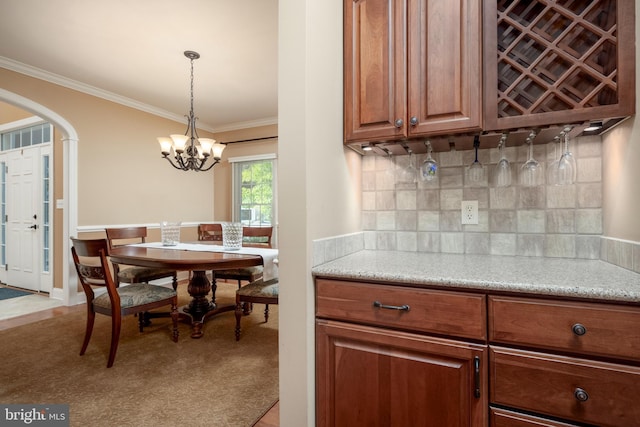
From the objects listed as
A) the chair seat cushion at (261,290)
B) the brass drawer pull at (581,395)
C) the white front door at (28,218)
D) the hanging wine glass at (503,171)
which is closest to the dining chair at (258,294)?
the chair seat cushion at (261,290)

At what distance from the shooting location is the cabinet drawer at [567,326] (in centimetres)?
87

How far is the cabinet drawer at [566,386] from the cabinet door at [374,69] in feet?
3.19

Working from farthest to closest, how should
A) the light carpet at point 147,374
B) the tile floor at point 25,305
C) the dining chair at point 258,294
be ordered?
the tile floor at point 25,305, the dining chair at point 258,294, the light carpet at point 147,374

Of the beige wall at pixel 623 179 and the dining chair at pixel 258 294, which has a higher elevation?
the beige wall at pixel 623 179

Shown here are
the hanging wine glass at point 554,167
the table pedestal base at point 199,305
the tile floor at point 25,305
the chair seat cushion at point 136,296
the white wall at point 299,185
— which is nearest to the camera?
the white wall at point 299,185

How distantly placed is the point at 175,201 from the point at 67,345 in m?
Result: 2.56

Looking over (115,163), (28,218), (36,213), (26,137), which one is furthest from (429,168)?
(26,137)

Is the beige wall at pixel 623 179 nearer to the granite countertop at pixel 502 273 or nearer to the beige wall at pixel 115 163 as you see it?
the granite countertop at pixel 502 273

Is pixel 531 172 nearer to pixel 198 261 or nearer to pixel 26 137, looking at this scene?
pixel 198 261

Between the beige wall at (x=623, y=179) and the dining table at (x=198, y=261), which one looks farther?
the dining table at (x=198, y=261)

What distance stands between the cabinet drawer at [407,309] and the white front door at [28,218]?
4.29 metres

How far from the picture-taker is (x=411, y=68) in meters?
1.37

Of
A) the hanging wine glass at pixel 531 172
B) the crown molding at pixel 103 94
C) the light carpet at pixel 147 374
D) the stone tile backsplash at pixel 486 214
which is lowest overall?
the light carpet at pixel 147 374

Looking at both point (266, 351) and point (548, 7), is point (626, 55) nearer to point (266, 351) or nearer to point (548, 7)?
point (548, 7)
